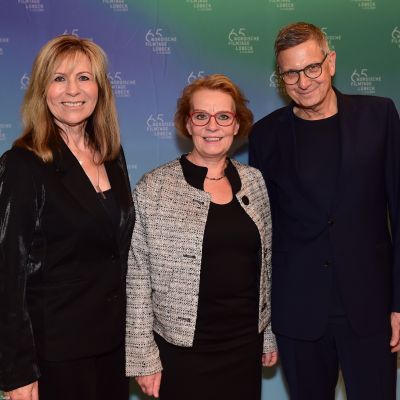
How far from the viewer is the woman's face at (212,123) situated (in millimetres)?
2273

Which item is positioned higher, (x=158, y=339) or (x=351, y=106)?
(x=351, y=106)

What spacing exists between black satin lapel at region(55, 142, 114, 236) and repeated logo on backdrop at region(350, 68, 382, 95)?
1.73 meters

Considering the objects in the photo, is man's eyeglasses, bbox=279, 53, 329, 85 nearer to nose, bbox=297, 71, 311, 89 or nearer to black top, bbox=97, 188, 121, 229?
nose, bbox=297, 71, 311, 89

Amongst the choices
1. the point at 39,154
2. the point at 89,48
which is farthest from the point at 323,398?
the point at 89,48

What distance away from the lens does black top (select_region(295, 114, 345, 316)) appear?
7.35 feet

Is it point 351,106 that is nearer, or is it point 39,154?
point 39,154

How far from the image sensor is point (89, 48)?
208 cm

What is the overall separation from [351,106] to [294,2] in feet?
3.32

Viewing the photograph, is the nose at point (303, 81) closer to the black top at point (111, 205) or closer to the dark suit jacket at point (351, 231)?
the dark suit jacket at point (351, 231)

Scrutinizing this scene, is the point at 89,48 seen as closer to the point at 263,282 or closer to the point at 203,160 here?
the point at 203,160

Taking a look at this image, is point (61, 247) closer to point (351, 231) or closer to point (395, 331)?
point (351, 231)

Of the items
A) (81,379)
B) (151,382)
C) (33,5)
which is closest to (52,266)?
(81,379)

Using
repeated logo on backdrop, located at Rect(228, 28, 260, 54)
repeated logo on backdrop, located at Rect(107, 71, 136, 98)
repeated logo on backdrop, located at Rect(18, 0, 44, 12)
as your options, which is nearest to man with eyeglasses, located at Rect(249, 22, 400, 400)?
repeated logo on backdrop, located at Rect(228, 28, 260, 54)

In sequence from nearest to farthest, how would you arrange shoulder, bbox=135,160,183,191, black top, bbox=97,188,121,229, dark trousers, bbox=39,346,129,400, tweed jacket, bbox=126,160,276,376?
dark trousers, bbox=39,346,129,400 → black top, bbox=97,188,121,229 → tweed jacket, bbox=126,160,276,376 → shoulder, bbox=135,160,183,191
